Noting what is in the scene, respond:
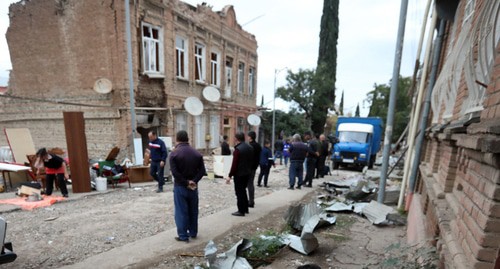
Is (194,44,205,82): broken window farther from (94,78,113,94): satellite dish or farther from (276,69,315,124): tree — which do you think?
(276,69,315,124): tree

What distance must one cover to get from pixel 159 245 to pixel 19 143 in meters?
9.12

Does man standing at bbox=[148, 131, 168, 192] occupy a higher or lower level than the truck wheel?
higher

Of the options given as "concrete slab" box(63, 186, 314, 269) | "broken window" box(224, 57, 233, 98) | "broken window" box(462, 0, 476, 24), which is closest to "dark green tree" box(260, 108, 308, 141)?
"broken window" box(224, 57, 233, 98)

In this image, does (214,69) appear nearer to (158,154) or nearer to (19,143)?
(158,154)

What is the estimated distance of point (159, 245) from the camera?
4258 mm

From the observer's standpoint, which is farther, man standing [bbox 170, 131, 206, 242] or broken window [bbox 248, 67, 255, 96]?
broken window [bbox 248, 67, 255, 96]

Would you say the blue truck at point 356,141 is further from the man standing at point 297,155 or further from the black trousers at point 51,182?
the black trousers at point 51,182

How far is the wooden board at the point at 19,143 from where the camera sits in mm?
9688

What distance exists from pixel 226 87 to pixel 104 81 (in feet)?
28.0

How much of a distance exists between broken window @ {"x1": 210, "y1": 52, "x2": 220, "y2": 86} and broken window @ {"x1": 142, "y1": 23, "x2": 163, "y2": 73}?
14.2 ft

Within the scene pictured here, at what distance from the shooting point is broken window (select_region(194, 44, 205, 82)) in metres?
16.2

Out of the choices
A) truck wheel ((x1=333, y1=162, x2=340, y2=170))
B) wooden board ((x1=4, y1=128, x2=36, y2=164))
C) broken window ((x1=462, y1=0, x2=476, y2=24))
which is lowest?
truck wheel ((x1=333, y1=162, x2=340, y2=170))

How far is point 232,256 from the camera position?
356 cm

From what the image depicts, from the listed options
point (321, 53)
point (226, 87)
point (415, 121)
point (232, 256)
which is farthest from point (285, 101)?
point (232, 256)
